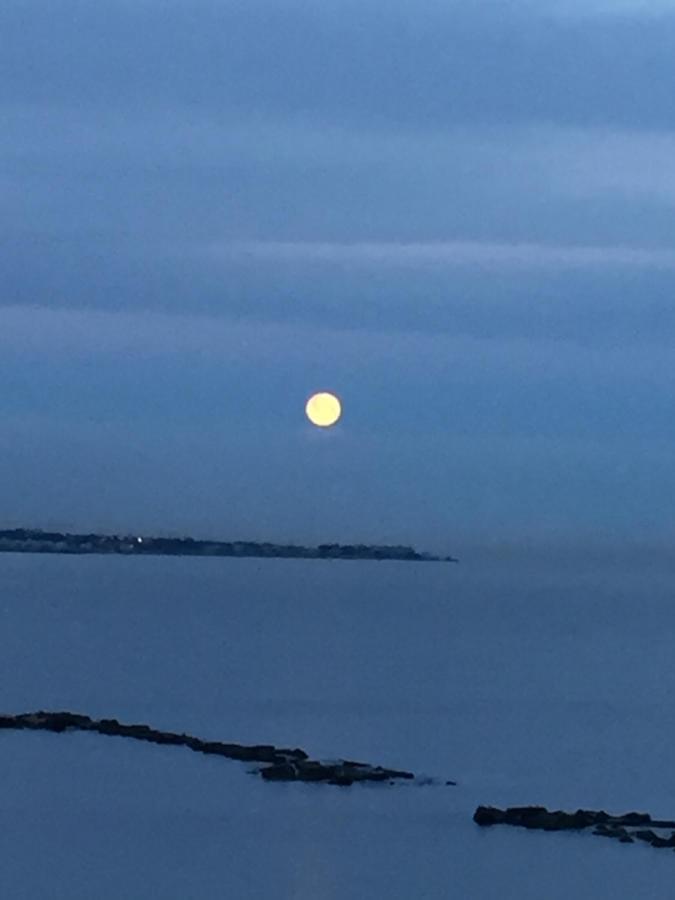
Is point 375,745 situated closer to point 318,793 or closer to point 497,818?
point 318,793

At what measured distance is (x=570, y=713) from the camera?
168 feet

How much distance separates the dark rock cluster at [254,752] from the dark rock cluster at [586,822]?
14.7 ft

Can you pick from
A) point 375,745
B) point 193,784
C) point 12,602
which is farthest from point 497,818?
point 12,602

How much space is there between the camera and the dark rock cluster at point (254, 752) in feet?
115

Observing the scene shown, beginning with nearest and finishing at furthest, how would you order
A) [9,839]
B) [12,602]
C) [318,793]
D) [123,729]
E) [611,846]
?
1. [611,846]
2. [9,839]
3. [318,793]
4. [123,729]
5. [12,602]

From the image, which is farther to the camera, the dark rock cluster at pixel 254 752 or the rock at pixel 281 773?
the rock at pixel 281 773

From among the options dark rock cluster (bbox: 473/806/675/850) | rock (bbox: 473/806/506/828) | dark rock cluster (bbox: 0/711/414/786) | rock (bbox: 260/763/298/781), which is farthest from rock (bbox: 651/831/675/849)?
rock (bbox: 260/763/298/781)

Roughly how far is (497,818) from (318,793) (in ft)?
15.1

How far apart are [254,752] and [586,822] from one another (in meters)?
10.5

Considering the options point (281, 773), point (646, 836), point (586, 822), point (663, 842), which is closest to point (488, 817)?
point (586, 822)

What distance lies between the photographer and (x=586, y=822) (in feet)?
97.5

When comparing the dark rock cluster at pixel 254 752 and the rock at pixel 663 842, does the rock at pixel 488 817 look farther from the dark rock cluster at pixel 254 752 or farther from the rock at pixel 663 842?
the dark rock cluster at pixel 254 752

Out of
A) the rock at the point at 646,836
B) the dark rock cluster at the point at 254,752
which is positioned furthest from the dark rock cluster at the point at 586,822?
the dark rock cluster at the point at 254,752

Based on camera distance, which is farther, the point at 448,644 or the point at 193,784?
the point at 448,644
